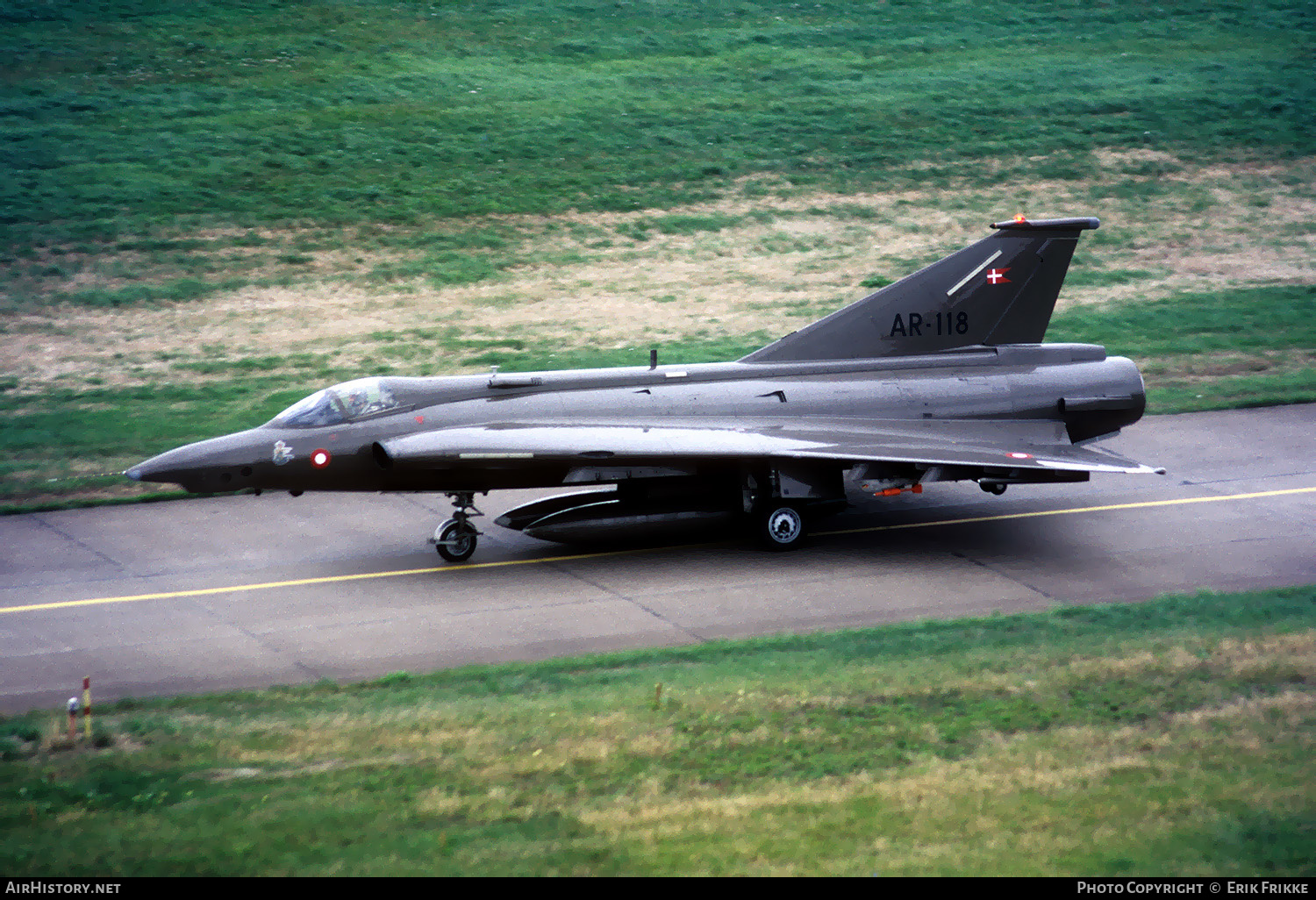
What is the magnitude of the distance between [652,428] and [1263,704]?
8.46m

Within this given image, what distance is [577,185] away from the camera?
3747 cm

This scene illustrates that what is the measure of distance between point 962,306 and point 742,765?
10.6 m

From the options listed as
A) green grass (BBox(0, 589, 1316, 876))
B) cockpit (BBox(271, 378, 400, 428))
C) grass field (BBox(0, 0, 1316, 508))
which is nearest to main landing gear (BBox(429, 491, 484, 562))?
Answer: cockpit (BBox(271, 378, 400, 428))

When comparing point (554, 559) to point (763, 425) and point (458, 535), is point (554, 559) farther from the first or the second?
point (763, 425)

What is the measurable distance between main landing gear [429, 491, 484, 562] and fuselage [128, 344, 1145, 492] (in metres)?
0.49

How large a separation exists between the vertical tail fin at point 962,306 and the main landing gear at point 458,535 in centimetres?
476

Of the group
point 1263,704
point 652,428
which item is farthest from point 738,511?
point 1263,704

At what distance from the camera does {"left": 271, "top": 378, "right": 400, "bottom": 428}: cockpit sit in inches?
738

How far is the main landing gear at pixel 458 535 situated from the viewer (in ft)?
62.9

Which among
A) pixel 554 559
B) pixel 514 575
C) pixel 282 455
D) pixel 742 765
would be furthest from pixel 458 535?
pixel 742 765

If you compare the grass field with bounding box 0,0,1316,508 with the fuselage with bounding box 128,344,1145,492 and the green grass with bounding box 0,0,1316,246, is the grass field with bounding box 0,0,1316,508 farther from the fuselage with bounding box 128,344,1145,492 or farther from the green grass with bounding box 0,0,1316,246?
the fuselage with bounding box 128,344,1145,492

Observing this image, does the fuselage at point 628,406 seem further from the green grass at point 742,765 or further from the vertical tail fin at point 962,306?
the green grass at point 742,765

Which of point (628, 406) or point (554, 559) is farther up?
point (628, 406)

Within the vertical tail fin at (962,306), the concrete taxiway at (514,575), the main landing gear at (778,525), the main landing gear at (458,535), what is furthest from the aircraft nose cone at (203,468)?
the vertical tail fin at (962,306)
